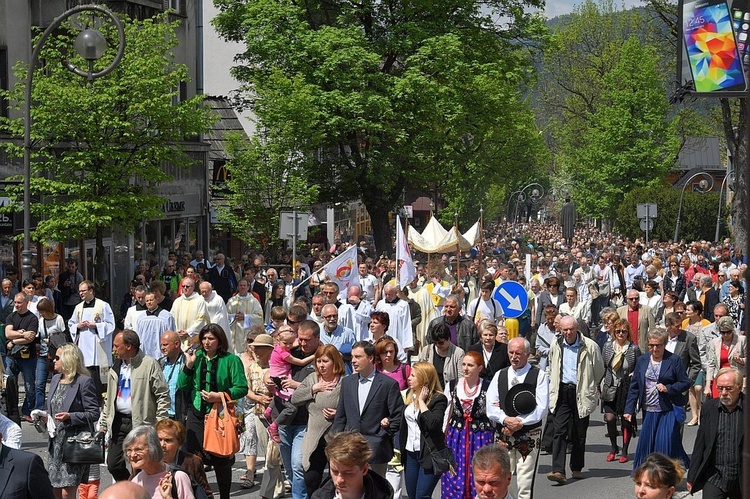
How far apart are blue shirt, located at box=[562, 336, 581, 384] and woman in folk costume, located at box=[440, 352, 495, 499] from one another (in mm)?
3061

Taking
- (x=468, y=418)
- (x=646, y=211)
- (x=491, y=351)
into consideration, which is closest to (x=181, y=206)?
(x=646, y=211)

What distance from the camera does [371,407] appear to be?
8.81 meters

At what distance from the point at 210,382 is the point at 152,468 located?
10.1 feet

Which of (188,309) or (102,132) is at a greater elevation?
(102,132)

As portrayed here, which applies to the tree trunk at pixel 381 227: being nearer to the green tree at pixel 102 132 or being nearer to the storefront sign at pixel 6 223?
the green tree at pixel 102 132

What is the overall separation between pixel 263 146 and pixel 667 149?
45.1 metres

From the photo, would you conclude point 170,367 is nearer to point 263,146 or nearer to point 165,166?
point 263,146

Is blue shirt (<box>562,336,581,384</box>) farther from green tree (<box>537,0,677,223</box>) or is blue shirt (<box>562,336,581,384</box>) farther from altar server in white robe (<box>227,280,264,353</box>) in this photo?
green tree (<box>537,0,677,223</box>)

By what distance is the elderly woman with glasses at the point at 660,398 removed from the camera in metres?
11.1

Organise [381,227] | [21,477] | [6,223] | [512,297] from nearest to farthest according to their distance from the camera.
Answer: [21,477] < [512,297] < [6,223] < [381,227]

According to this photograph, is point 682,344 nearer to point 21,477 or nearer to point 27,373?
point 27,373

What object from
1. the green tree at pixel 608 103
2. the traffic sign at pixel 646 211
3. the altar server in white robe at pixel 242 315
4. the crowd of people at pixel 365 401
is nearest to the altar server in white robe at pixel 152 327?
the crowd of people at pixel 365 401

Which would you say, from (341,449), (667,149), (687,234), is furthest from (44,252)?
(667,149)

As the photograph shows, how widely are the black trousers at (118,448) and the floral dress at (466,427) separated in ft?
8.11
